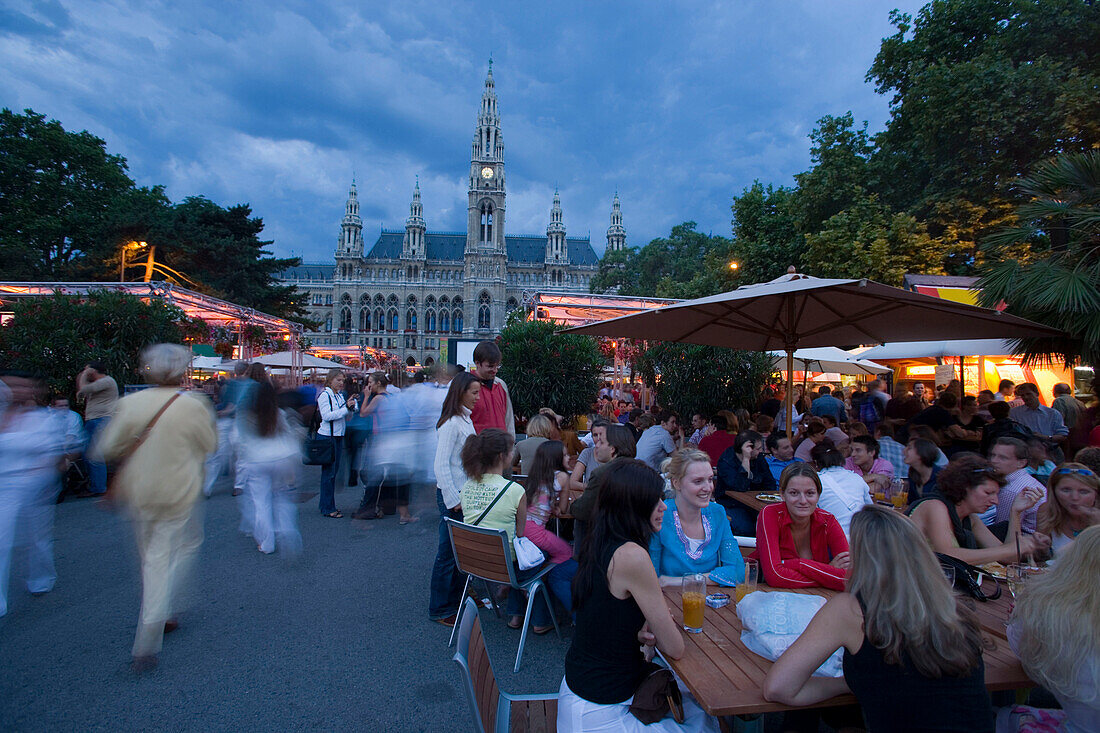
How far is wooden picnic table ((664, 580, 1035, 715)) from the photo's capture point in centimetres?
150

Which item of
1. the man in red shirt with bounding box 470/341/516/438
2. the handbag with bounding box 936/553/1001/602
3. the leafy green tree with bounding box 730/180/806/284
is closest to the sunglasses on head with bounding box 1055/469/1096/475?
the handbag with bounding box 936/553/1001/602

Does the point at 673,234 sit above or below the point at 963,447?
above

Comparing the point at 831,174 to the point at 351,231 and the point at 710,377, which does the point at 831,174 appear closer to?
the point at 710,377

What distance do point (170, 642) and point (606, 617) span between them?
120 inches

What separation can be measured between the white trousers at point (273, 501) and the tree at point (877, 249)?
40.3ft

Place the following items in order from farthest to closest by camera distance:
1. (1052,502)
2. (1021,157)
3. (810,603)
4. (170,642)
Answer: (1021,157), (170,642), (1052,502), (810,603)

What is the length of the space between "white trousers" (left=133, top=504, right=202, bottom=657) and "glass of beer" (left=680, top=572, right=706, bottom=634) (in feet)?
9.21

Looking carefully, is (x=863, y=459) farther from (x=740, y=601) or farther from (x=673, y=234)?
(x=673, y=234)

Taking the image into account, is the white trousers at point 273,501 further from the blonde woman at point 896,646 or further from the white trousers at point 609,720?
the blonde woman at point 896,646

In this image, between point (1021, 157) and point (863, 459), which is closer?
point (863, 459)

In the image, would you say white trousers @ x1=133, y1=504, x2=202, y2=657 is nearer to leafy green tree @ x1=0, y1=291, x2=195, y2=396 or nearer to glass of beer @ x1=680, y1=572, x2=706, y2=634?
glass of beer @ x1=680, y1=572, x2=706, y2=634

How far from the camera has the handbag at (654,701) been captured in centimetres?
162

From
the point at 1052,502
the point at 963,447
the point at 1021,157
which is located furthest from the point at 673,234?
the point at 1052,502

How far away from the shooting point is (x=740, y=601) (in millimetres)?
2041
